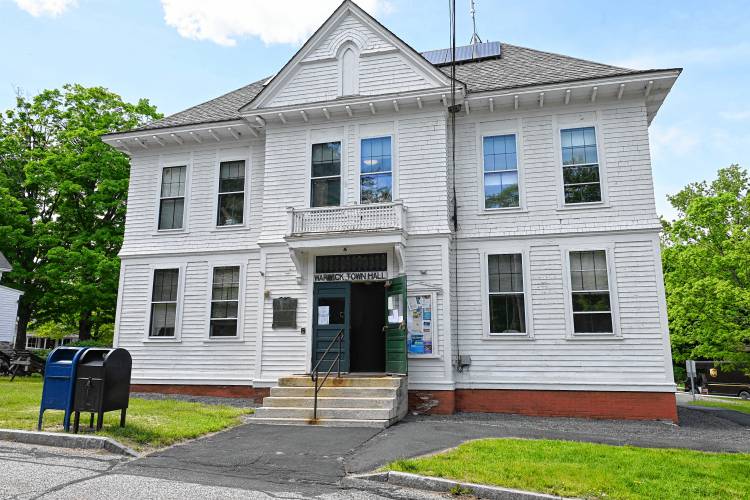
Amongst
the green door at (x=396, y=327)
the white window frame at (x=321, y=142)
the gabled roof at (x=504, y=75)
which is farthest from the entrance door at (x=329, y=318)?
the gabled roof at (x=504, y=75)

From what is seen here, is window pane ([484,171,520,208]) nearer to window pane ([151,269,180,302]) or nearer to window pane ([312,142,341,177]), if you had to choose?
window pane ([312,142,341,177])

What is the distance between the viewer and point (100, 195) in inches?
919

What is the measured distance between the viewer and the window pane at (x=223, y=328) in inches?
591

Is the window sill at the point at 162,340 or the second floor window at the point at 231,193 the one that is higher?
the second floor window at the point at 231,193

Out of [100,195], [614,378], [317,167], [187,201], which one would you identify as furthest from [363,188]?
[100,195]

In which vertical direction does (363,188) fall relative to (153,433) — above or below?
above

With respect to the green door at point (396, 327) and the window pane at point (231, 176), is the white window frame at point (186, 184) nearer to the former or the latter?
the window pane at point (231, 176)

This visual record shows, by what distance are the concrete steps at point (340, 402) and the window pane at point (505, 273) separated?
3.49m

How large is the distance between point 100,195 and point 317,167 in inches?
544

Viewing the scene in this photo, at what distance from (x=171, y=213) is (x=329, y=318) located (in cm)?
656

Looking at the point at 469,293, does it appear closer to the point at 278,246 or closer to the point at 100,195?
the point at 278,246

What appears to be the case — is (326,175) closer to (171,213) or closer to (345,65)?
(345,65)

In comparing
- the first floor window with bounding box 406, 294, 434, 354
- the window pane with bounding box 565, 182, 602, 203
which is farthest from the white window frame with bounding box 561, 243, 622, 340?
the first floor window with bounding box 406, 294, 434, 354

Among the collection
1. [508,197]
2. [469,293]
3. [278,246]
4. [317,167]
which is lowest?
[469,293]
